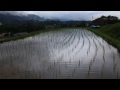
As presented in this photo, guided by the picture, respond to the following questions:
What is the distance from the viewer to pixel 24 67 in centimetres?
447

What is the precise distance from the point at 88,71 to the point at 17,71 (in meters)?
1.54

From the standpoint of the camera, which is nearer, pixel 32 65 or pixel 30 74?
pixel 30 74
